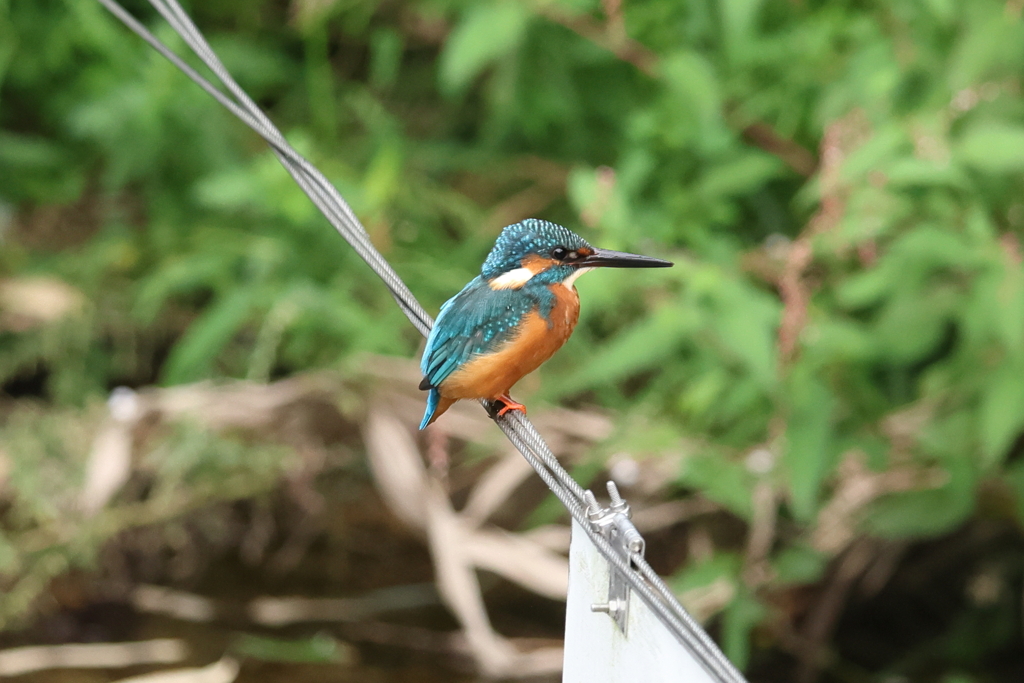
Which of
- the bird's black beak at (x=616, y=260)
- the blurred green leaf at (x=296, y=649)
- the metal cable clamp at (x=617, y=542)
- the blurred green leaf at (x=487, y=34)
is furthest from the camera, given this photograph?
the blurred green leaf at (x=296, y=649)

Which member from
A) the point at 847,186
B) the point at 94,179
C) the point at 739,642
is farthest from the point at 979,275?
the point at 94,179

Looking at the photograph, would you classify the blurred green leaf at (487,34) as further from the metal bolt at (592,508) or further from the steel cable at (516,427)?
the metal bolt at (592,508)

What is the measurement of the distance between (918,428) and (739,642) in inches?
26.3

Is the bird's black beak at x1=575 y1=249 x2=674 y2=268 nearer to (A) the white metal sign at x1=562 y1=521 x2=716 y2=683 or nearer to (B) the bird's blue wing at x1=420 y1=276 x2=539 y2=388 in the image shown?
(B) the bird's blue wing at x1=420 y1=276 x2=539 y2=388

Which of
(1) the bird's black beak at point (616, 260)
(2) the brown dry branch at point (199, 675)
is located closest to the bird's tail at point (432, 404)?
(1) the bird's black beak at point (616, 260)

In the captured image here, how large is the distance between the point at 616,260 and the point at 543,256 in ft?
0.38

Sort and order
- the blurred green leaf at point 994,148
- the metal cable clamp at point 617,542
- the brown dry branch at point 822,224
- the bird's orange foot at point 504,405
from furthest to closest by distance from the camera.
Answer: the brown dry branch at point 822,224
the blurred green leaf at point 994,148
the bird's orange foot at point 504,405
the metal cable clamp at point 617,542

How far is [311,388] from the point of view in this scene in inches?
130

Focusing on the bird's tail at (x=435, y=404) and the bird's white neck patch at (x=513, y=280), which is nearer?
the bird's white neck patch at (x=513, y=280)

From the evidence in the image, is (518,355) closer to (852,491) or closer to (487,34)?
(487,34)

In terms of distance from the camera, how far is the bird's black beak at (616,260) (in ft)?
5.15

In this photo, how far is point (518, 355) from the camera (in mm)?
1617

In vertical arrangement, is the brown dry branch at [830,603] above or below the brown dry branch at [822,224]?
below

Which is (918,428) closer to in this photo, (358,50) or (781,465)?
(781,465)
